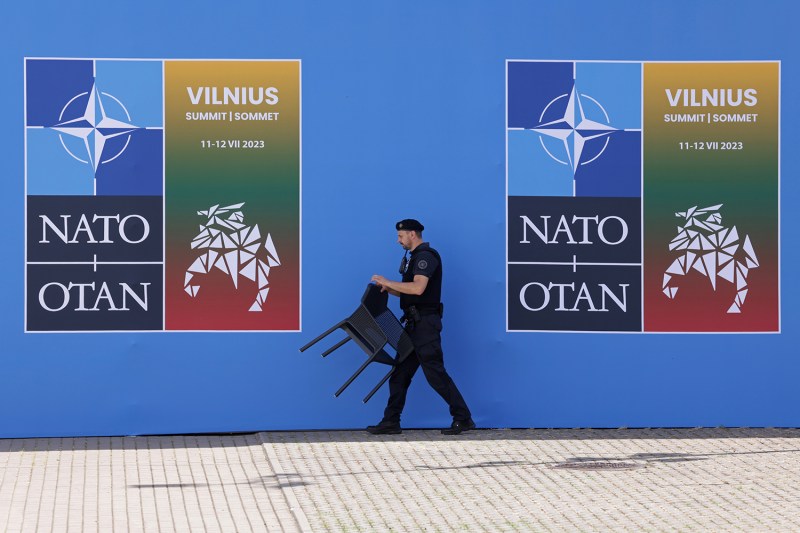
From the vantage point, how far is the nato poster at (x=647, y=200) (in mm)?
11727

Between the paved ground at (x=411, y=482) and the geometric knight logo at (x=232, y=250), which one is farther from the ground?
the geometric knight logo at (x=232, y=250)

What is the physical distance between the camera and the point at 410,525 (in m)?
8.07

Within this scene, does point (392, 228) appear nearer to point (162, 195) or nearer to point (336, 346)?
point (336, 346)

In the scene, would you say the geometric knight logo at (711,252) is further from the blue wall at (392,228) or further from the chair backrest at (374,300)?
the chair backrest at (374,300)

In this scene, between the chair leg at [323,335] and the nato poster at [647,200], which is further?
the nato poster at [647,200]

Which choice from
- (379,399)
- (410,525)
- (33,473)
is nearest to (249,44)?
(379,399)

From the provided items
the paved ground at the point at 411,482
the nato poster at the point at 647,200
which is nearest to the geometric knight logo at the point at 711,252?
the nato poster at the point at 647,200

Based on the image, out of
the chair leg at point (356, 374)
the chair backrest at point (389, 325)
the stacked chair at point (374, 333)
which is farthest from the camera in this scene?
the chair backrest at point (389, 325)

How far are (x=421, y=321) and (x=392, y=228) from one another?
902 millimetres

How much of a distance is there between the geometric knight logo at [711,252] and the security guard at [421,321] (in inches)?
82.4

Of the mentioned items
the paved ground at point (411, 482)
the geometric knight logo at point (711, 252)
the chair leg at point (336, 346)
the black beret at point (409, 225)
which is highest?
the black beret at point (409, 225)

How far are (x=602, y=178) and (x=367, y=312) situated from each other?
8.00 feet

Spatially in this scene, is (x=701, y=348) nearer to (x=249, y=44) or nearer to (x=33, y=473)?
(x=249, y=44)

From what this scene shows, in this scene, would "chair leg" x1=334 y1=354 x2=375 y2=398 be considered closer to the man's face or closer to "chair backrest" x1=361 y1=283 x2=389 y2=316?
"chair backrest" x1=361 y1=283 x2=389 y2=316
